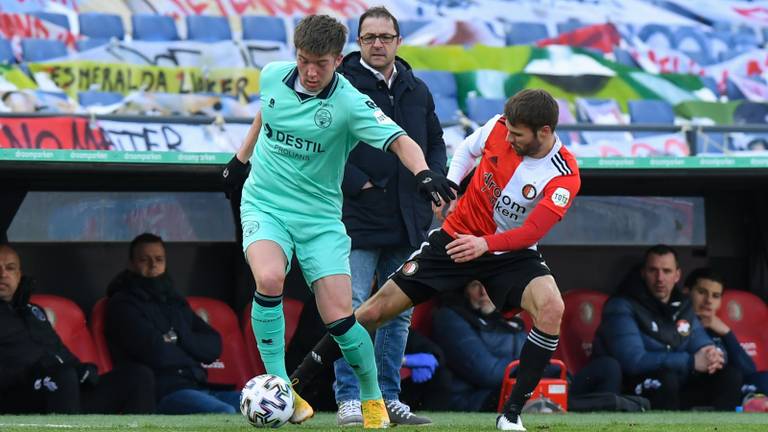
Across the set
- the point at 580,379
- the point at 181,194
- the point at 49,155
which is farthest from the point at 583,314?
the point at 49,155

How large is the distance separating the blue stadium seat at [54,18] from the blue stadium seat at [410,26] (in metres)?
2.88

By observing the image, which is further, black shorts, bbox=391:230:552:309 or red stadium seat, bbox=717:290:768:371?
red stadium seat, bbox=717:290:768:371

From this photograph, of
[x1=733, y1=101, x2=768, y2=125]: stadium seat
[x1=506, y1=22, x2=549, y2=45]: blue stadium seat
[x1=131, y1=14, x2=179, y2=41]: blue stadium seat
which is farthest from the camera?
[x1=506, y1=22, x2=549, y2=45]: blue stadium seat

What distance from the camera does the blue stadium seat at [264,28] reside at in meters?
11.5

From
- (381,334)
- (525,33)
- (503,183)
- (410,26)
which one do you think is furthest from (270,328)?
(525,33)

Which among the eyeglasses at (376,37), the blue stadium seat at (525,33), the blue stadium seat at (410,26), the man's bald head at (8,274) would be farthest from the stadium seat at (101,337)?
the blue stadium seat at (525,33)

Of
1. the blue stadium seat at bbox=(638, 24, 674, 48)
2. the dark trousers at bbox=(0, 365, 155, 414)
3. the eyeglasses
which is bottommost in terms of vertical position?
the dark trousers at bbox=(0, 365, 155, 414)

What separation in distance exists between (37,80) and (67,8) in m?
1.33

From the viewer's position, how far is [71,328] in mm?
8117

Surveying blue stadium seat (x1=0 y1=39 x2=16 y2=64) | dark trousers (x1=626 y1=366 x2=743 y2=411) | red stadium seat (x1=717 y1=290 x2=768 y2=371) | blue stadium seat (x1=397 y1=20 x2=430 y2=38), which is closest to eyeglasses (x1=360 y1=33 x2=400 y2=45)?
dark trousers (x1=626 y1=366 x2=743 y2=411)

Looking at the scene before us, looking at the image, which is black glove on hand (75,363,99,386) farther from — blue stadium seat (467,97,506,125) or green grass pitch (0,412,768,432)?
blue stadium seat (467,97,506,125)

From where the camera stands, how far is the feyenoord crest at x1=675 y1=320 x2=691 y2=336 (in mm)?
8680

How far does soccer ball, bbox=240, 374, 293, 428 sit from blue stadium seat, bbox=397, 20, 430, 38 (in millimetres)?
7202

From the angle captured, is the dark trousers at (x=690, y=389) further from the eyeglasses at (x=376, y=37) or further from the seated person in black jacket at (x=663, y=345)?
the eyeglasses at (x=376, y=37)
